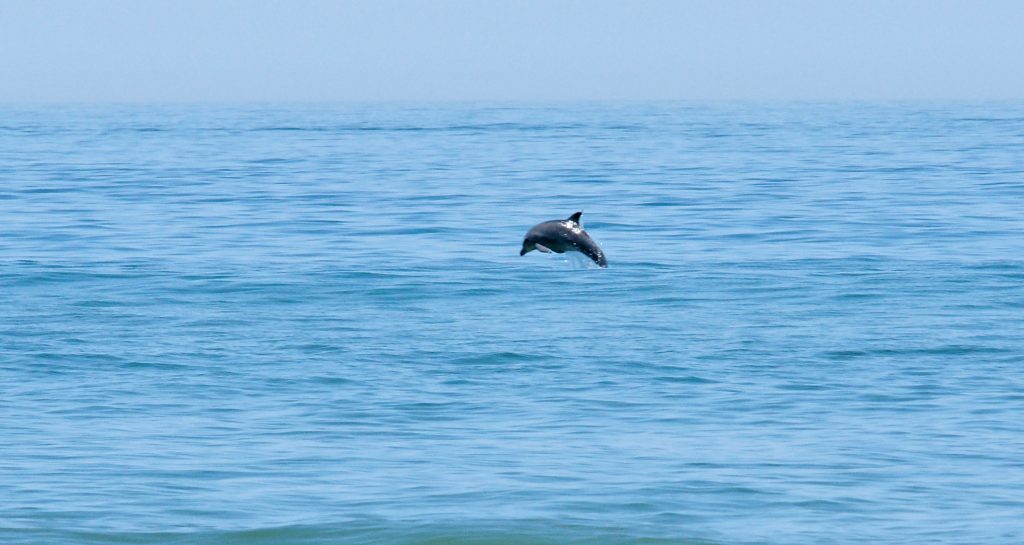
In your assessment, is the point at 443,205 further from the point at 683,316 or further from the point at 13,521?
the point at 13,521

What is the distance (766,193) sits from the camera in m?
39.9

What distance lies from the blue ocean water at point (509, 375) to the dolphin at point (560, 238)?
843 mm

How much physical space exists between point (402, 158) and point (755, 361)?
139 feet

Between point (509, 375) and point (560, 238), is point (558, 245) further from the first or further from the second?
point (509, 375)

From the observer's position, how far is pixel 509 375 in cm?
1673

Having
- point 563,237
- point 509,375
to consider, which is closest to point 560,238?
point 563,237

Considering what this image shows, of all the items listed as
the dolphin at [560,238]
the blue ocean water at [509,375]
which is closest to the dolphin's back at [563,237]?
the dolphin at [560,238]

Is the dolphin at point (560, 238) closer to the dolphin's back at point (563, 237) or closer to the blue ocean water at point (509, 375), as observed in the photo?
the dolphin's back at point (563, 237)

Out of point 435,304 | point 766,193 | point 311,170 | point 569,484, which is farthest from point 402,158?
point 569,484

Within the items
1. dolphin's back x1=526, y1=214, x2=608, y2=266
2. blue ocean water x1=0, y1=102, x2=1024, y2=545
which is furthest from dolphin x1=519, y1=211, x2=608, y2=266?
blue ocean water x1=0, y1=102, x2=1024, y2=545

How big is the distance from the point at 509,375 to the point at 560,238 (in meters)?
3.98

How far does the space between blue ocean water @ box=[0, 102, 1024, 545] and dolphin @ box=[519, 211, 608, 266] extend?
843 mm

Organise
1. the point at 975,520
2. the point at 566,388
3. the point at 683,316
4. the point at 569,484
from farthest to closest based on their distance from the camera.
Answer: the point at 683,316
the point at 566,388
the point at 569,484
the point at 975,520

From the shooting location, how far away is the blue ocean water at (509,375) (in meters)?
12.3
